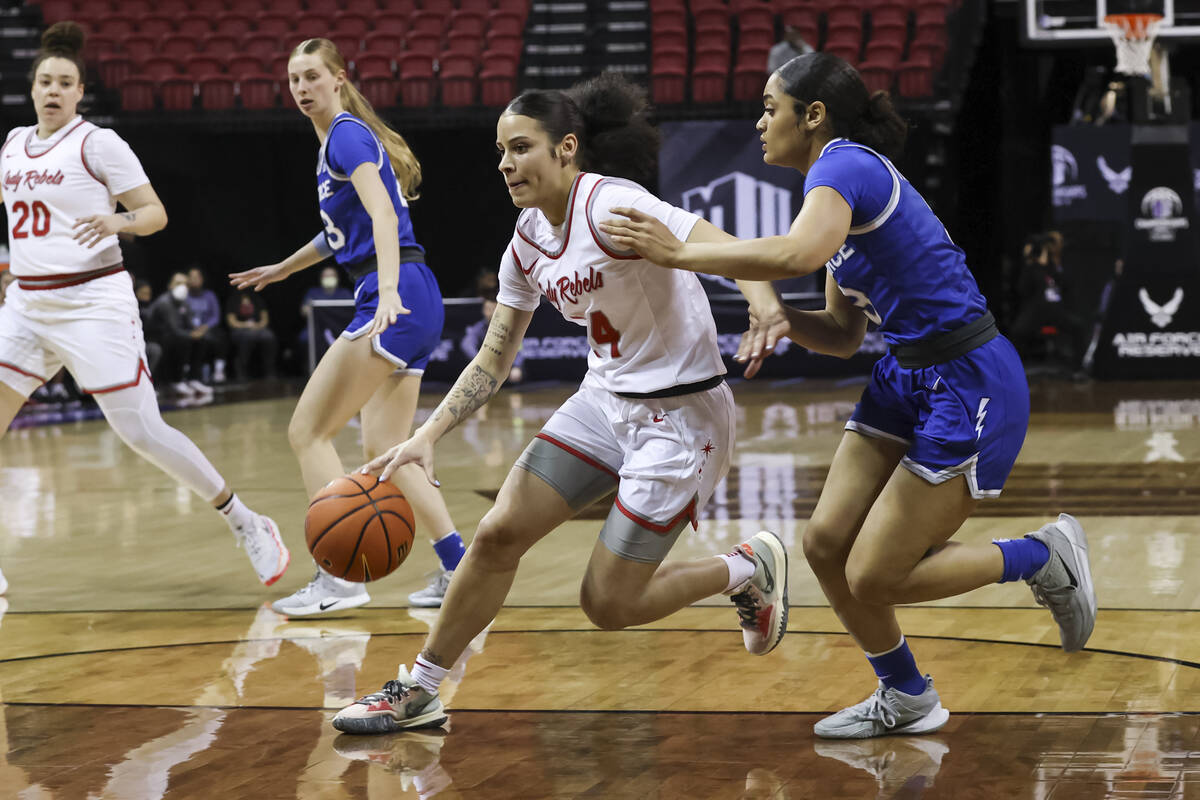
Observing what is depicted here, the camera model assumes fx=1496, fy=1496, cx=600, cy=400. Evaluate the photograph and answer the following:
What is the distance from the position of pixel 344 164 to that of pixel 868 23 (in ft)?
48.6

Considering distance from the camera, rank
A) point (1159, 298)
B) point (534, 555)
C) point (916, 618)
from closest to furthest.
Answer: point (916, 618) < point (534, 555) < point (1159, 298)

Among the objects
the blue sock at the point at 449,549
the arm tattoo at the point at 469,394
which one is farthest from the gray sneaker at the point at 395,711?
the blue sock at the point at 449,549

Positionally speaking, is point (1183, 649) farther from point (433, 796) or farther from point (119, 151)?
point (119, 151)

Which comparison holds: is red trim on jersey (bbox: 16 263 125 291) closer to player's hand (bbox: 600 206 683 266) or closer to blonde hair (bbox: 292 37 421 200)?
blonde hair (bbox: 292 37 421 200)

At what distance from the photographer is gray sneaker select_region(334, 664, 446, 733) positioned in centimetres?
396

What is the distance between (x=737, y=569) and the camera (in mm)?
4234

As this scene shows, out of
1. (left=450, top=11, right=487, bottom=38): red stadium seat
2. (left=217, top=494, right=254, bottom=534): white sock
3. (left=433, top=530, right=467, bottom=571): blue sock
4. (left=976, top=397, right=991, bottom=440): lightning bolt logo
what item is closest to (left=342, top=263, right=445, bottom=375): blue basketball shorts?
(left=433, top=530, right=467, bottom=571): blue sock

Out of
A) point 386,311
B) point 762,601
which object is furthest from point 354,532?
point 762,601

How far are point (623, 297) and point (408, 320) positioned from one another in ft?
6.33

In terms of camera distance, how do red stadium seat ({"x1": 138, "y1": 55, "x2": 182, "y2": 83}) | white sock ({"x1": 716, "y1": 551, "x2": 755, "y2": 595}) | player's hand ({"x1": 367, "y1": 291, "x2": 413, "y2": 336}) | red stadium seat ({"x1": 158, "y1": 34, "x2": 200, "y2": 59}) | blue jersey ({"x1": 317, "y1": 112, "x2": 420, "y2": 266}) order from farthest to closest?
red stadium seat ({"x1": 158, "y1": 34, "x2": 200, "y2": 59}) → red stadium seat ({"x1": 138, "y1": 55, "x2": 182, "y2": 83}) → blue jersey ({"x1": 317, "y1": 112, "x2": 420, "y2": 266}) → player's hand ({"x1": 367, "y1": 291, "x2": 413, "y2": 336}) → white sock ({"x1": 716, "y1": 551, "x2": 755, "y2": 595})

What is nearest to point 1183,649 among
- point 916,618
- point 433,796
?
point 916,618

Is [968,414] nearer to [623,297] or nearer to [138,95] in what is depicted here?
[623,297]

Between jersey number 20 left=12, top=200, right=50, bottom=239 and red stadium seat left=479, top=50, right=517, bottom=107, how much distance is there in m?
12.8

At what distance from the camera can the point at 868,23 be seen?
19.0 m
